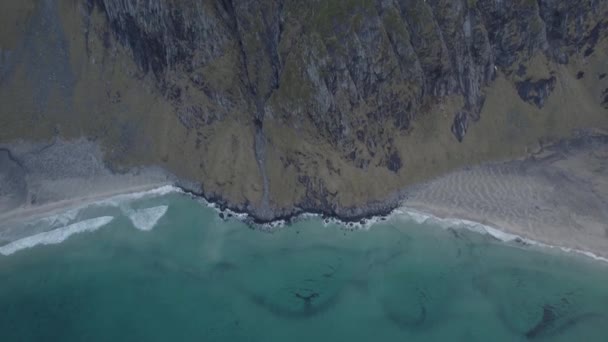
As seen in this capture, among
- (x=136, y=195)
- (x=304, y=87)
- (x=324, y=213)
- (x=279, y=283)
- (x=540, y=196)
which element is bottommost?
(x=279, y=283)

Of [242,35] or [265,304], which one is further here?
[242,35]

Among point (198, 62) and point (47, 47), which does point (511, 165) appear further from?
point (47, 47)

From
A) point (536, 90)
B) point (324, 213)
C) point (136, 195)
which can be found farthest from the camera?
point (536, 90)

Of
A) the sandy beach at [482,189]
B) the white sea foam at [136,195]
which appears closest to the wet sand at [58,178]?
the sandy beach at [482,189]

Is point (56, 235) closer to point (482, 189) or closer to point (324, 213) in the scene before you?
point (324, 213)

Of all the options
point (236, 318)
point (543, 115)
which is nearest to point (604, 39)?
point (543, 115)

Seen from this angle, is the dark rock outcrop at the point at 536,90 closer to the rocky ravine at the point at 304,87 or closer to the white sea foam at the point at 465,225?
the rocky ravine at the point at 304,87

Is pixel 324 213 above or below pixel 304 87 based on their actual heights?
below

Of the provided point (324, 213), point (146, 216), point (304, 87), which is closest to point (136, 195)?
point (146, 216)
